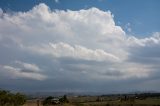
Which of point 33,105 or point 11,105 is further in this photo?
point 33,105

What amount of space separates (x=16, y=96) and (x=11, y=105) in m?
2.66

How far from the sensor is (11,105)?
1763 inches

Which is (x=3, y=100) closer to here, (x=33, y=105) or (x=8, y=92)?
(x=8, y=92)

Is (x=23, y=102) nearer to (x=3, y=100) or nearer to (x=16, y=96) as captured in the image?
(x=16, y=96)

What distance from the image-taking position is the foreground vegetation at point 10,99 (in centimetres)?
4394

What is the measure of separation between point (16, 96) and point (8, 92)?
1.47 meters

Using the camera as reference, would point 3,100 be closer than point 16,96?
Yes

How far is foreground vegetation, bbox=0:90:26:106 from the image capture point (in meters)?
43.9

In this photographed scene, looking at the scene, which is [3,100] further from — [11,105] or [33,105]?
[33,105]

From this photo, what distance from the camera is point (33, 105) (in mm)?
48062

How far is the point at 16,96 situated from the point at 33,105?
281 cm

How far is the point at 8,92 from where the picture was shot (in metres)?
46.4

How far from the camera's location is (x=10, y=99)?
148ft

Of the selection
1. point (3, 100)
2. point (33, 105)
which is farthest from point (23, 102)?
point (3, 100)
